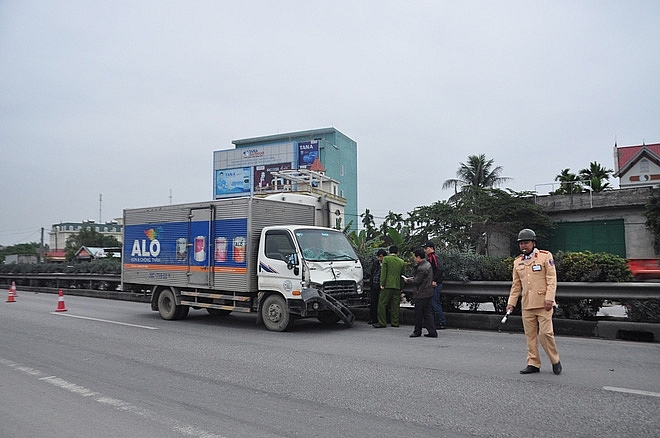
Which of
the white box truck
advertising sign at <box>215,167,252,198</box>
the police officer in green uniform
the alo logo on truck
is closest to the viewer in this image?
the white box truck

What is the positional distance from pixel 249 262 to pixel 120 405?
6003mm

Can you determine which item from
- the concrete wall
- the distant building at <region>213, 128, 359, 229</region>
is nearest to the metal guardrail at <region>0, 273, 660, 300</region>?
the concrete wall

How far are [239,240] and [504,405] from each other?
771cm

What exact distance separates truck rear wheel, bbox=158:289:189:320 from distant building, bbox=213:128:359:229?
2128 inches

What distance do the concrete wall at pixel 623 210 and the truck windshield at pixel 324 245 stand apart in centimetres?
1970

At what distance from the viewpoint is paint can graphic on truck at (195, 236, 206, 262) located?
12.8m

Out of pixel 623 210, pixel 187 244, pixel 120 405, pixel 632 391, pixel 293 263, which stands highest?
pixel 623 210

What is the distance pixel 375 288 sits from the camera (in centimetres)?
1213

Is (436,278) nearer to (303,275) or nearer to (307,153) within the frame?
(303,275)

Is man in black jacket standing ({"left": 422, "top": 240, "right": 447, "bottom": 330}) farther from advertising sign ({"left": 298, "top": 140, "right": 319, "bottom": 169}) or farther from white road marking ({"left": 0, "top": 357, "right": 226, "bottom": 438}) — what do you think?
advertising sign ({"left": 298, "top": 140, "right": 319, "bottom": 169})

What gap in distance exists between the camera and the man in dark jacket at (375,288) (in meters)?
12.0

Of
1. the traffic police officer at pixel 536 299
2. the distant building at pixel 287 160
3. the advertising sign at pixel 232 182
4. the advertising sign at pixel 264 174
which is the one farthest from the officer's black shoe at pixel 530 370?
the advertising sign at pixel 232 182

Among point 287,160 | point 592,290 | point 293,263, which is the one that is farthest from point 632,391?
point 287,160

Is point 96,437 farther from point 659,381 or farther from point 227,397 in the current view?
point 659,381
